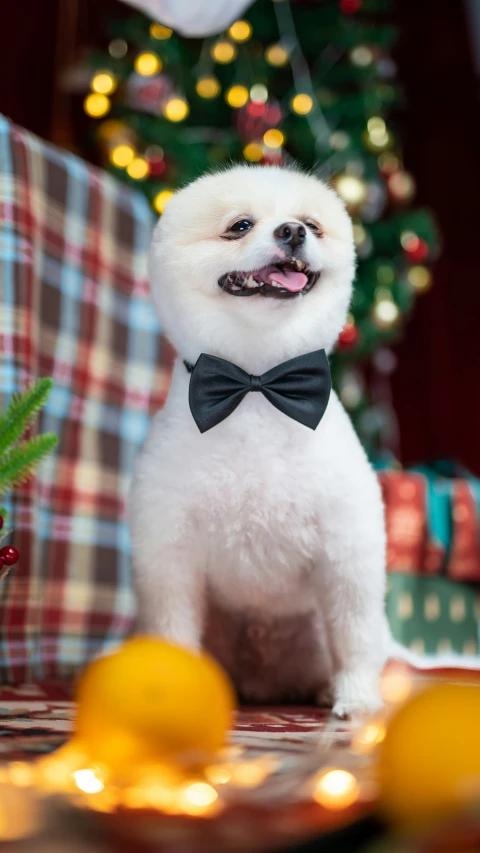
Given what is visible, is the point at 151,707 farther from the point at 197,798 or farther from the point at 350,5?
the point at 350,5

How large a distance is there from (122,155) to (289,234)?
1.22m

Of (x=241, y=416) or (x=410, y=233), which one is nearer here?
(x=241, y=416)

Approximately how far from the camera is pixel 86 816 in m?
0.51

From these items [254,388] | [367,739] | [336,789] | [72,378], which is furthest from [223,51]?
[336,789]

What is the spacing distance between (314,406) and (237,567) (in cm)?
22

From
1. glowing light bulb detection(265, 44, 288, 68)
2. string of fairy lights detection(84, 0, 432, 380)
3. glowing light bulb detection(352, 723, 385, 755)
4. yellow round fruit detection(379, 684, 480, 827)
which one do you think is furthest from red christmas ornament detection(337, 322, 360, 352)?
yellow round fruit detection(379, 684, 480, 827)

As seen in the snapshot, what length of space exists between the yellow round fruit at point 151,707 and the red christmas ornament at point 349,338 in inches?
51.8

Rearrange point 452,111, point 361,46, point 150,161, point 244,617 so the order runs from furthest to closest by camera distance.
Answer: point 452,111, point 361,46, point 150,161, point 244,617

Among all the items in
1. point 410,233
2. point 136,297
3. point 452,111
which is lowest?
point 136,297

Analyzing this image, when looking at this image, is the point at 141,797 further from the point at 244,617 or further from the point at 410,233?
the point at 410,233

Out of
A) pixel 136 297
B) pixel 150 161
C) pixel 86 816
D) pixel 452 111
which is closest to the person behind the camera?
pixel 86 816

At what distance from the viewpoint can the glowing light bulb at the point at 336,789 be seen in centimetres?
→ 52

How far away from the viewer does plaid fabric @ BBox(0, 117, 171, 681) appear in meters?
1.36

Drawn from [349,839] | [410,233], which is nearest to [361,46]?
[410,233]
